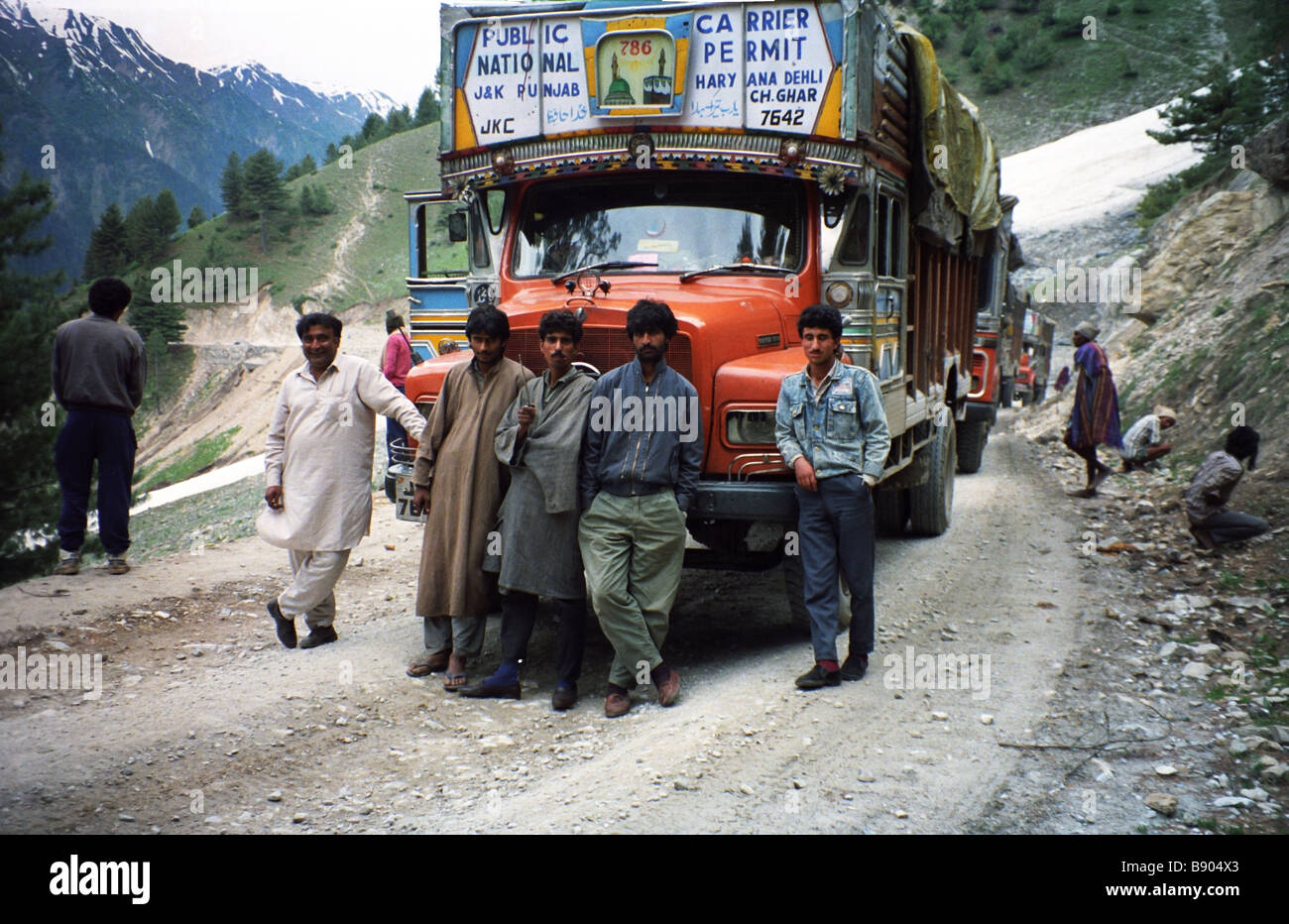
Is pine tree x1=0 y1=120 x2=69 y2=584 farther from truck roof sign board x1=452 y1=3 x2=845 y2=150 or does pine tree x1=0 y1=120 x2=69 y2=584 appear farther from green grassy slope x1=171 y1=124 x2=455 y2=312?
green grassy slope x1=171 y1=124 x2=455 y2=312

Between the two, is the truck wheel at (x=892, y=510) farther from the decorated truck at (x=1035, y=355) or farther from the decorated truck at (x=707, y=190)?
the decorated truck at (x=1035, y=355)

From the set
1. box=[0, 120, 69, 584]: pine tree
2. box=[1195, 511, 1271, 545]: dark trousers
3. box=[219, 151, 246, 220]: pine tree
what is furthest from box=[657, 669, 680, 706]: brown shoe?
box=[219, 151, 246, 220]: pine tree

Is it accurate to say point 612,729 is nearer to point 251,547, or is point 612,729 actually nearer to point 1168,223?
point 251,547

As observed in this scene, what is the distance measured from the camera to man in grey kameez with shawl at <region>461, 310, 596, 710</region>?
531cm

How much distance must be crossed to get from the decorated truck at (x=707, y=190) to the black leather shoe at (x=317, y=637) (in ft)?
3.31

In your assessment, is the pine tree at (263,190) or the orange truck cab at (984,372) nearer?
the orange truck cab at (984,372)

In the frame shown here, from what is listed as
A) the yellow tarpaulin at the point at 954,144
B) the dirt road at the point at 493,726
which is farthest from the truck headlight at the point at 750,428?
the yellow tarpaulin at the point at 954,144

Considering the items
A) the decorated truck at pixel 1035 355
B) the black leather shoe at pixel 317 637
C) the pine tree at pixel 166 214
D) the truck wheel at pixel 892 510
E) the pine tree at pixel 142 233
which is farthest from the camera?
the pine tree at pixel 166 214

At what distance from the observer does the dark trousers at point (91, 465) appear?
7.23 metres

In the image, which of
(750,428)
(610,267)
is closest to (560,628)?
(750,428)

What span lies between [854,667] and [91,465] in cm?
522

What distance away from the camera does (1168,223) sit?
90.4ft

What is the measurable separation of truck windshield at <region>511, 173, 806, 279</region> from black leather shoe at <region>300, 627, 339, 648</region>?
2.63 metres
